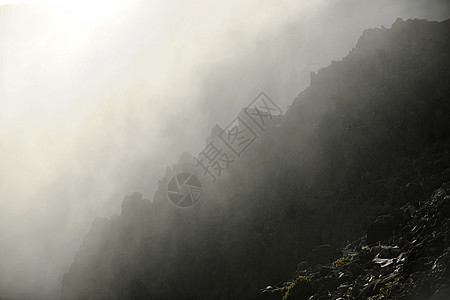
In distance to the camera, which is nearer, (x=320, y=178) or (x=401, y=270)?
(x=401, y=270)

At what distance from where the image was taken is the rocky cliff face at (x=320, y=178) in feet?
227

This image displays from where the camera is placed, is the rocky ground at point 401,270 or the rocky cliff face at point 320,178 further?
the rocky cliff face at point 320,178

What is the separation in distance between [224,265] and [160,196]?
42278mm

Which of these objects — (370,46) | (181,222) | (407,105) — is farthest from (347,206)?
(181,222)

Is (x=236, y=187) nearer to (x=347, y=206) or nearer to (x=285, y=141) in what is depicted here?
(x=285, y=141)

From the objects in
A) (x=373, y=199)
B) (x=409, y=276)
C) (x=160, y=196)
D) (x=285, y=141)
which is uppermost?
(x=160, y=196)

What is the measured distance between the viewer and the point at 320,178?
8388cm

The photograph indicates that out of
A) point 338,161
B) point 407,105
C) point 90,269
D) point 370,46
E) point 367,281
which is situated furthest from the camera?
point 90,269

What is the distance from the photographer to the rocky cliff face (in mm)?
69312

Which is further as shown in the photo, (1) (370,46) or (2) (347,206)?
(1) (370,46)

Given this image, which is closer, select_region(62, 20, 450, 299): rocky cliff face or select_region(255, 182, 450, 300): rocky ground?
select_region(255, 182, 450, 300): rocky ground

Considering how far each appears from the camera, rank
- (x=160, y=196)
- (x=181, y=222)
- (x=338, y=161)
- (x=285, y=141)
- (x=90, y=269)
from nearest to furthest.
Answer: (x=338, y=161) < (x=285, y=141) < (x=181, y=222) < (x=160, y=196) < (x=90, y=269)

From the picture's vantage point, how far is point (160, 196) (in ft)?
389

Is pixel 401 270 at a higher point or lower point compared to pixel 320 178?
lower
